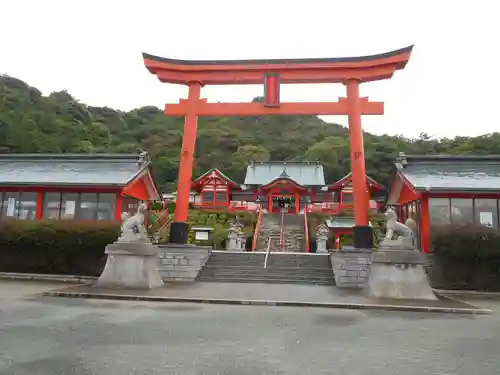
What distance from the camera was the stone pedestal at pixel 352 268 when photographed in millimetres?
13656

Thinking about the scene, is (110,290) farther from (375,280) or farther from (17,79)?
(17,79)

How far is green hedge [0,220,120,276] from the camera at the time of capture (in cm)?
1433

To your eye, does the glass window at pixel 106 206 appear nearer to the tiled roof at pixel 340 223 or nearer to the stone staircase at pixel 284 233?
the stone staircase at pixel 284 233

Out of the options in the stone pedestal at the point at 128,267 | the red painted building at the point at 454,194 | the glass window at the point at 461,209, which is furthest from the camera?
the glass window at the point at 461,209

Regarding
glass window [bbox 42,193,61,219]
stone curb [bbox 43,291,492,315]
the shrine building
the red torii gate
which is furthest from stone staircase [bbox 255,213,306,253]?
stone curb [bbox 43,291,492,315]

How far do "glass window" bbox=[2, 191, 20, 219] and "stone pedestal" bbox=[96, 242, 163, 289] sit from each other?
36.7 feet

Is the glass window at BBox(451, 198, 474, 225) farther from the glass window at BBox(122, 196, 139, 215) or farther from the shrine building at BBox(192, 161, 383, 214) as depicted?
the shrine building at BBox(192, 161, 383, 214)

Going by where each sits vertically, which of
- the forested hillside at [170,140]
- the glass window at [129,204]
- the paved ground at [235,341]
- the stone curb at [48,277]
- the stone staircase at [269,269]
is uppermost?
the forested hillside at [170,140]

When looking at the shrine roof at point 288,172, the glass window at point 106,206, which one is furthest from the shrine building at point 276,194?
the glass window at point 106,206

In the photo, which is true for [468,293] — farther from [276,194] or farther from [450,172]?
[276,194]

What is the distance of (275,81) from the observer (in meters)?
16.2

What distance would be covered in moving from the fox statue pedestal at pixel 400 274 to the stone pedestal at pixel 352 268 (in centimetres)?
262

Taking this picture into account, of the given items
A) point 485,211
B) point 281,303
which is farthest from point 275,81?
point 485,211

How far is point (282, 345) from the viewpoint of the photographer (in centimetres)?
548
